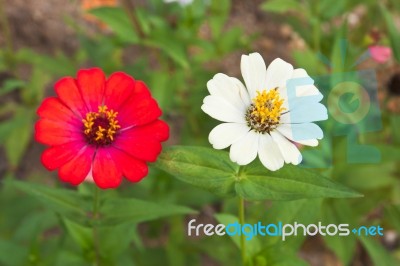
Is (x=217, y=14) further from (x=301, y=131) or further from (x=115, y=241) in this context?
(x=301, y=131)

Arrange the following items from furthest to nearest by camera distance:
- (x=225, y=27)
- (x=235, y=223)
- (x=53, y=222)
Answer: (x=225, y=27)
(x=53, y=222)
(x=235, y=223)

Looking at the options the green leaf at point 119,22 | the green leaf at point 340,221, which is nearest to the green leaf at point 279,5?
the green leaf at point 119,22

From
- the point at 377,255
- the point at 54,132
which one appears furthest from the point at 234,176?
the point at 377,255

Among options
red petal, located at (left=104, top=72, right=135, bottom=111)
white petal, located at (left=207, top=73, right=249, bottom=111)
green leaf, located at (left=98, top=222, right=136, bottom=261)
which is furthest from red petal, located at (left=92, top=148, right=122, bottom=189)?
green leaf, located at (left=98, top=222, right=136, bottom=261)

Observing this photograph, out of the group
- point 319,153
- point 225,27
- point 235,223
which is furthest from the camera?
point 225,27

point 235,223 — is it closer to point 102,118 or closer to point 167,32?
point 102,118

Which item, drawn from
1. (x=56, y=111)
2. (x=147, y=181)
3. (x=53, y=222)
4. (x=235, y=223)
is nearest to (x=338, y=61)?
(x=235, y=223)

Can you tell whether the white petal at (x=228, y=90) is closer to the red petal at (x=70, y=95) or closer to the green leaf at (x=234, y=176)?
the green leaf at (x=234, y=176)
